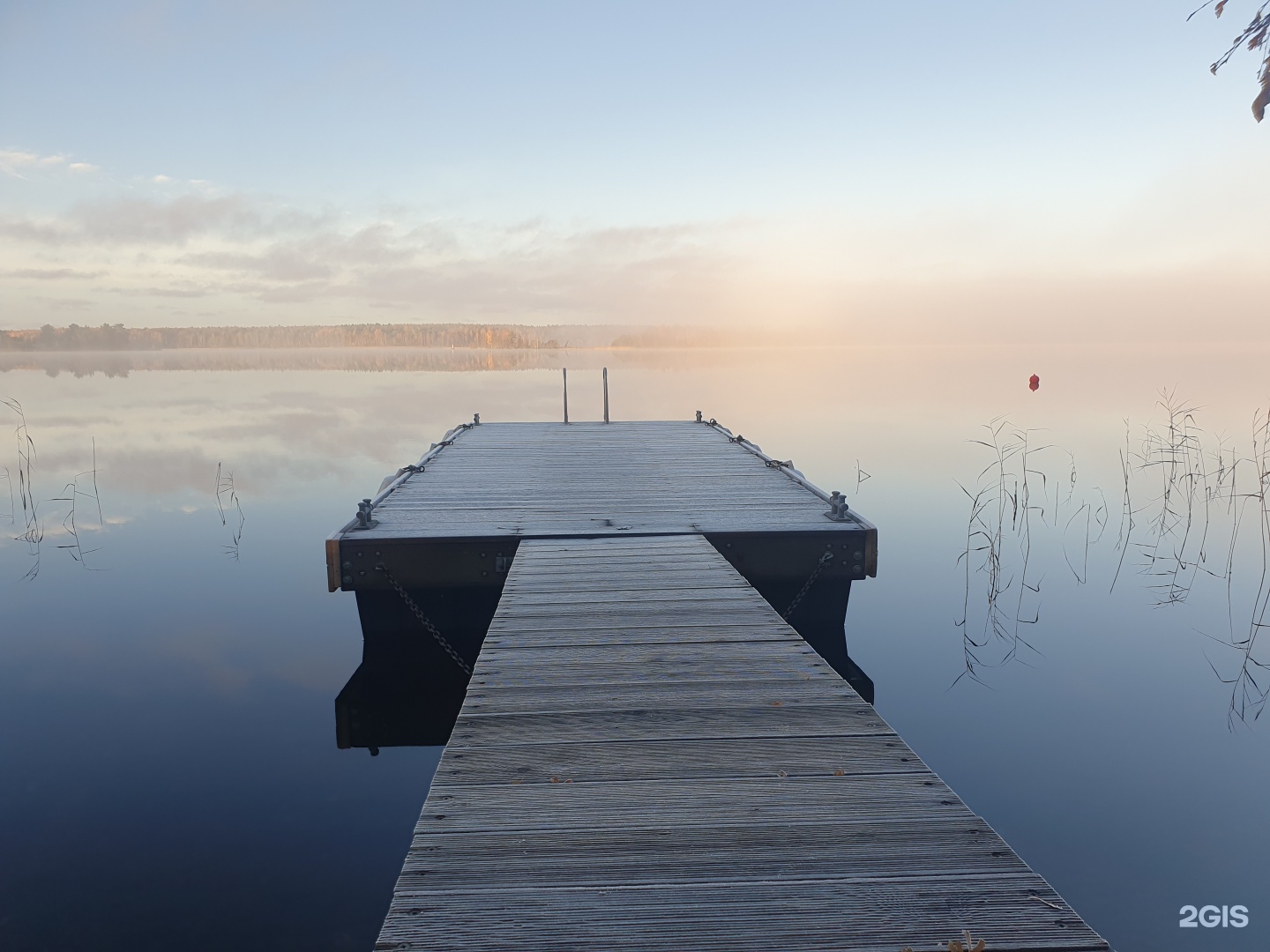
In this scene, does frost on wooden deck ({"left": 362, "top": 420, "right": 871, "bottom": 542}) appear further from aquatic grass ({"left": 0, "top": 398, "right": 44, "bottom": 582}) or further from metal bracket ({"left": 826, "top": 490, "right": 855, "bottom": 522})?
aquatic grass ({"left": 0, "top": 398, "right": 44, "bottom": 582})

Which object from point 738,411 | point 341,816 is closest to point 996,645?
point 341,816

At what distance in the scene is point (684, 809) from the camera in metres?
2.70

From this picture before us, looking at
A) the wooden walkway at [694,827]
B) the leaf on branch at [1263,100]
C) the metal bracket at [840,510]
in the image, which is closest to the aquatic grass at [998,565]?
the metal bracket at [840,510]

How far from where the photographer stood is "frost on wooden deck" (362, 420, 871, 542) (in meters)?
7.19

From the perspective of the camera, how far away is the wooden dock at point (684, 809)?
2.15m

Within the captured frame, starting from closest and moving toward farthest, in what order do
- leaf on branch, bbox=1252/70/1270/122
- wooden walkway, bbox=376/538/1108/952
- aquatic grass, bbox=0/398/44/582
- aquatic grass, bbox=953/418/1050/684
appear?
wooden walkway, bbox=376/538/1108/952 < leaf on branch, bbox=1252/70/1270/122 < aquatic grass, bbox=953/418/1050/684 < aquatic grass, bbox=0/398/44/582

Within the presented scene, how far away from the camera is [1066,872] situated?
475cm

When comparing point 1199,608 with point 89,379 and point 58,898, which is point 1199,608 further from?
point 89,379

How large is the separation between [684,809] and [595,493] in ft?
20.3

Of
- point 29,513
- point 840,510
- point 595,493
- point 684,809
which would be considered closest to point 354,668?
point 595,493

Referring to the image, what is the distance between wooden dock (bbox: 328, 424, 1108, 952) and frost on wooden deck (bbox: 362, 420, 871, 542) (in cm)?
173

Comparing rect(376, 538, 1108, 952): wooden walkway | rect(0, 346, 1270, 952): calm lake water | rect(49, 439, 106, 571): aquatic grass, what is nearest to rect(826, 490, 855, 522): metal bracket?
rect(0, 346, 1270, 952): calm lake water

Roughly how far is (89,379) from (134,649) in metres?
50.7

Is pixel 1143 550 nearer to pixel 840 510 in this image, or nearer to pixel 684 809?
pixel 840 510
